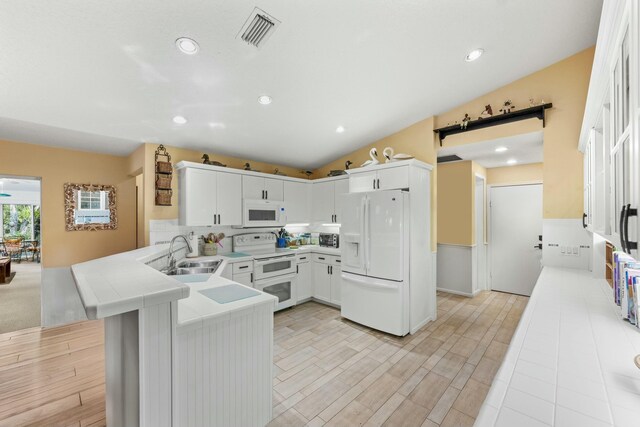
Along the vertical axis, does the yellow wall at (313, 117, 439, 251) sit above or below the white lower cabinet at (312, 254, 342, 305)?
above

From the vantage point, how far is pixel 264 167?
4.64m

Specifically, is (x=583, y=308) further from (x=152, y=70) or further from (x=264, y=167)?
(x=264, y=167)

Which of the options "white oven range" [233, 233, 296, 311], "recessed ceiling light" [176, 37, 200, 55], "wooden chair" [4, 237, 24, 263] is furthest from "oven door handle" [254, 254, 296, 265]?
"wooden chair" [4, 237, 24, 263]

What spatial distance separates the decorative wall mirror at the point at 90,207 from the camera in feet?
11.9

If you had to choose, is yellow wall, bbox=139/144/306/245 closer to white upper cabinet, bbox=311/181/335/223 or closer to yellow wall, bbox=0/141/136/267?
yellow wall, bbox=0/141/136/267

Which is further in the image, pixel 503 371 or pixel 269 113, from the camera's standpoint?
pixel 269 113

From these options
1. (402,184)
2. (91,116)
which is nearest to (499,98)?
(402,184)

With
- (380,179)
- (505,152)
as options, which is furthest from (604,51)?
(505,152)

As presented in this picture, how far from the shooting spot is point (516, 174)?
474 centimetres

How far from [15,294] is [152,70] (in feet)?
18.8

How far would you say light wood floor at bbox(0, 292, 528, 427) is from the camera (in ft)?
6.43

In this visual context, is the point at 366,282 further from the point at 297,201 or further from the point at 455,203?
the point at 455,203

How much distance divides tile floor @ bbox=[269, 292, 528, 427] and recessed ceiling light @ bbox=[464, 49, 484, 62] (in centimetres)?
302

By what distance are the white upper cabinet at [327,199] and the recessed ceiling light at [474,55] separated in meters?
2.25
